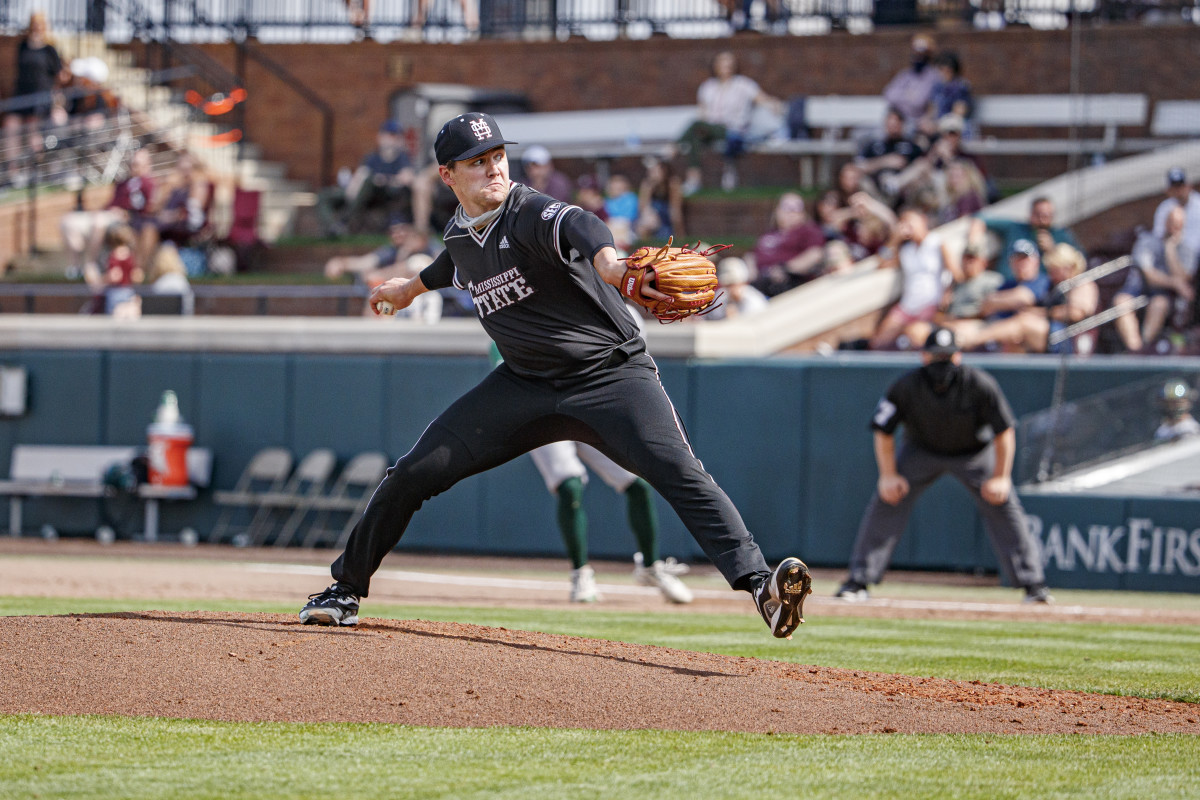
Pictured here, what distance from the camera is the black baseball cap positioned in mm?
5832

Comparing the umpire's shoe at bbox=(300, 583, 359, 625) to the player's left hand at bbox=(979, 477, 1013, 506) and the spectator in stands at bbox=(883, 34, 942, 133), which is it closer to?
the player's left hand at bbox=(979, 477, 1013, 506)

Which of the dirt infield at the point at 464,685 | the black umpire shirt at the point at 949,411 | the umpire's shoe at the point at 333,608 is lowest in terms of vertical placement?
the dirt infield at the point at 464,685

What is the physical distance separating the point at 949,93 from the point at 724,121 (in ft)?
9.47

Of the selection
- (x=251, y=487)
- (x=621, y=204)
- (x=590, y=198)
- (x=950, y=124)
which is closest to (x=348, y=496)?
(x=251, y=487)

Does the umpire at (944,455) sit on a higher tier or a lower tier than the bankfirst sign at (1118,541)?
higher

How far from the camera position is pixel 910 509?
1034 centimetres

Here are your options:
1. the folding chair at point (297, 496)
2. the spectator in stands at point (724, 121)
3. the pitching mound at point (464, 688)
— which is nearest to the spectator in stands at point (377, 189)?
the spectator in stands at point (724, 121)

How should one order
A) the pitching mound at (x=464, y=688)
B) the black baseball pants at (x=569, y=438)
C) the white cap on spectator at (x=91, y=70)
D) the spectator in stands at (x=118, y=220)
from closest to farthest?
1. the pitching mound at (x=464, y=688)
2. the black baseball pants at (x=569, y=438)
3. the spectator in stands at (x=118, y=220)
4. the white cap on spectator at (x=91, y=70)

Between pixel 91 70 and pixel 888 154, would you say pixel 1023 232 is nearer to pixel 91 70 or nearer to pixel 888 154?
pixel 888 154

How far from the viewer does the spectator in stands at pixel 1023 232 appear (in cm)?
1412

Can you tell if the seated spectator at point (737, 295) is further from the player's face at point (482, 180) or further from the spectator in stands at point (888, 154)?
the player's face at point (482, 180)

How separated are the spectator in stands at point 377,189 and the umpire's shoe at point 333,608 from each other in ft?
41.8

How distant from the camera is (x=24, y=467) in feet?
49.9

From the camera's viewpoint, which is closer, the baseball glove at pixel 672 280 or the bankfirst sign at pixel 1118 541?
the baseball glove at pixel 672 280
